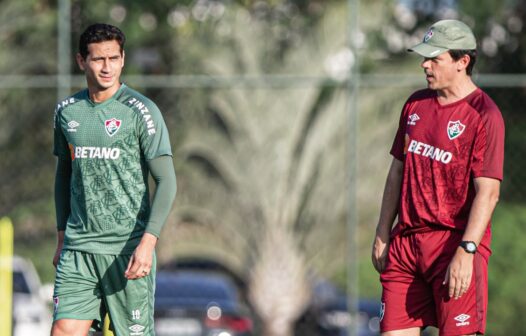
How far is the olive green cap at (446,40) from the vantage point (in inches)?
221

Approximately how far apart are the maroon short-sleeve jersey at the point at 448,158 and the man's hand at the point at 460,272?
26 cm

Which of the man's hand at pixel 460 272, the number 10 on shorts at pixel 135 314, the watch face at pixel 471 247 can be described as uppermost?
the watch face at pixel 471 247

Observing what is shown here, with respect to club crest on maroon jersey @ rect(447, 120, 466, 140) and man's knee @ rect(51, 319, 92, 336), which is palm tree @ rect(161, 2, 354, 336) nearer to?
man's knee @ rect(51, 319, 92, 336)

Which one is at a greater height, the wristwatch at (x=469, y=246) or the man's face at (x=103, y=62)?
the man's face at (x=103, y=62)

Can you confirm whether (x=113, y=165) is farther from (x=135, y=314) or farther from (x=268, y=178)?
(x=268, y=178)

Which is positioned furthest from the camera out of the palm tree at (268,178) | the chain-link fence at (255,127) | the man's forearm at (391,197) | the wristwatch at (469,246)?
the palm tree at (268,178)

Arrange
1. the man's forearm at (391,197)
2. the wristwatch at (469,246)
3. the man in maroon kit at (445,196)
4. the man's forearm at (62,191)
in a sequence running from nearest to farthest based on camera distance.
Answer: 1. the wristwatch at (469,246)
2. the man in maroon kit at (445,196)
3. the man's forearm at (391,197)
4. the man's forearm at (62,191)

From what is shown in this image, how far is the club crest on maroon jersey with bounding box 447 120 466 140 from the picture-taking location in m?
5.60

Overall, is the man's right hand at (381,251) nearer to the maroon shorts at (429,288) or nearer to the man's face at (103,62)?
the maroon shorts at (429,288)

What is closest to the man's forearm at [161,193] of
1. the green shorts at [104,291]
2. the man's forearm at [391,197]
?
the green shorts at [104,291]

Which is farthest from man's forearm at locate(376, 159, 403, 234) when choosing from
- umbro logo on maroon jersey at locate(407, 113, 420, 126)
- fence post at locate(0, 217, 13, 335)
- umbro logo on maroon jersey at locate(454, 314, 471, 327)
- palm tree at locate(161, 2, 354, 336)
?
palm tree at locate(161, 2, 354, 336)

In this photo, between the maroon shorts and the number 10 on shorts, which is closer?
the maroon shorts

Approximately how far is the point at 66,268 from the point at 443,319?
188cm

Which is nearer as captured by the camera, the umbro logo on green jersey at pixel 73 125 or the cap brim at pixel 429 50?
the cap brim at pixel 429 50
